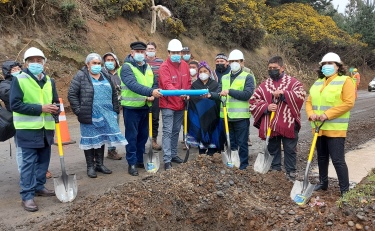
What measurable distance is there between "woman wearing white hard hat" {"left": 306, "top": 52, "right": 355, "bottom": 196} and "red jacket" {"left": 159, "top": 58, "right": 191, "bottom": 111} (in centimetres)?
212

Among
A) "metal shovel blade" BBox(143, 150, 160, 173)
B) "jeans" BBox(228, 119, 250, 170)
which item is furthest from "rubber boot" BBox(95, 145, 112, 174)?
"jeans" BBox(228, 119, 250, 170)

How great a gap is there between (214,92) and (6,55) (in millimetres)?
8368

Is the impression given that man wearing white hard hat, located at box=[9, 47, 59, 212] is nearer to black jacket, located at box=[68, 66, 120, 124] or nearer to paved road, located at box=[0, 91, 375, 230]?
paved road, located at box=[0, 91, 375, 230]

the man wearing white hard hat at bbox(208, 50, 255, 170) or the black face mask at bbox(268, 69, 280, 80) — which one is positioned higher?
the black face mask at bbox(268, 69, 280, 80)

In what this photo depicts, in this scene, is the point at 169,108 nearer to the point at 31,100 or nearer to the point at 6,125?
the point at 31,100

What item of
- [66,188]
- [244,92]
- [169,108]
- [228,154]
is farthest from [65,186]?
[244,92]

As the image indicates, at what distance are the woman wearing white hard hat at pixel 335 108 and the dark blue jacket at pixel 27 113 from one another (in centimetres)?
347

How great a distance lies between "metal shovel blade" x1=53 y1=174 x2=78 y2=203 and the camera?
4969mm

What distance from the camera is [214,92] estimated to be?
638 centimetres

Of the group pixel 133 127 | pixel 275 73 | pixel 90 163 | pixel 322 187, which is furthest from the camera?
pixel 133 127

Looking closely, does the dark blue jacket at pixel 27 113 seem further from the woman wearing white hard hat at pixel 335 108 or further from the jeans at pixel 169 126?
the woman wearing white hard hat at pixel 335 108

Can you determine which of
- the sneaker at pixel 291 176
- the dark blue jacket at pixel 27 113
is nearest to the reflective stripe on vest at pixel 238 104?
the sneaker at pixel 291 176

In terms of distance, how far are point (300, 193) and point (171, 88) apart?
98.8 inches

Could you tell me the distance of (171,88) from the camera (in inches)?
241
